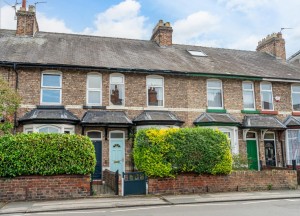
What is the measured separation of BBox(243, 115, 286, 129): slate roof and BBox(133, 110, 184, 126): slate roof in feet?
14.3

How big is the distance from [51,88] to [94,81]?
8.05 feet

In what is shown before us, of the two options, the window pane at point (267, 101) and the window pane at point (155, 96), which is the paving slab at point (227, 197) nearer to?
the window pane at point (155, 96)

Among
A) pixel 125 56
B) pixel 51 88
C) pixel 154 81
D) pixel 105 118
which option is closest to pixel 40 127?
pixel 51 88

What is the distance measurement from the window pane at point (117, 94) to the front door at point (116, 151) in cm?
189

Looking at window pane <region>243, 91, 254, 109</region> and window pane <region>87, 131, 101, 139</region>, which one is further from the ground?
window pane <region>243, 91, 254, 109</region>

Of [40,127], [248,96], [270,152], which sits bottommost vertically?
[270,152]

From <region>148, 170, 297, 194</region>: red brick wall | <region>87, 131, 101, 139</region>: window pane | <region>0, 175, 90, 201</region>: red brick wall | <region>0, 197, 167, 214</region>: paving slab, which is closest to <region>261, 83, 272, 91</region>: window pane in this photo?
<region>148, 170, 297, 194</region>: red brick wall

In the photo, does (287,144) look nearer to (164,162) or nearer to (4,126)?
(164,162)

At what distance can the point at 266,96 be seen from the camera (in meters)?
20.3

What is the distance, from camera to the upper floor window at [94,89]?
1752cm

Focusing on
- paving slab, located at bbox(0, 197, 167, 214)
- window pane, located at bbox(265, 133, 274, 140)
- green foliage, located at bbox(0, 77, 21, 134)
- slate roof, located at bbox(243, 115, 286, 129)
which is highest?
green foliage, located at bbox(0, 77, 21, 134)

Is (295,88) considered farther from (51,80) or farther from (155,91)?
(51,80)

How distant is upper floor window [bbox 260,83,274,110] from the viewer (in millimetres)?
20172

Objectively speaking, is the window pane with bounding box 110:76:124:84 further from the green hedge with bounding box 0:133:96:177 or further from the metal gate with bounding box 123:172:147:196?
the metal gate with bounding box 123:172:147:196
